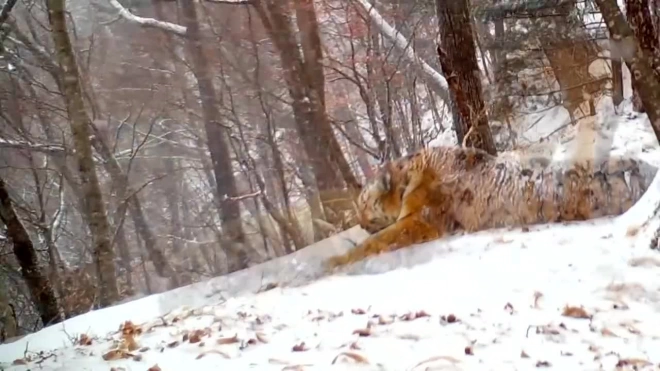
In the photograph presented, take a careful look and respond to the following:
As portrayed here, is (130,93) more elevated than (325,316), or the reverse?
(130,93)

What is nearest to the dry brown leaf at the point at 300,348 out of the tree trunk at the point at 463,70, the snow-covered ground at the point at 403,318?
the snow-covered ground at the point at 403,318

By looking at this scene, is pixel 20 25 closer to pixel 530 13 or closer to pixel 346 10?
pixel 346 10

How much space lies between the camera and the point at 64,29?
1.46 m

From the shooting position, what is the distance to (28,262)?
117 cm

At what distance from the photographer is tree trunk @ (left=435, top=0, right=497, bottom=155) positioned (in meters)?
1.78

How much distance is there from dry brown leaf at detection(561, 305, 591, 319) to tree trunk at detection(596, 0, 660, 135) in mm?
624

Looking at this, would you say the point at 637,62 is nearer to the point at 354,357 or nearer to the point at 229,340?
the point at 354,357

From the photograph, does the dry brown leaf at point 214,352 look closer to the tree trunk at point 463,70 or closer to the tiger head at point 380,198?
the tiger head at point 380,198

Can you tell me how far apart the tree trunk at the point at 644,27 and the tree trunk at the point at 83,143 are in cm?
129

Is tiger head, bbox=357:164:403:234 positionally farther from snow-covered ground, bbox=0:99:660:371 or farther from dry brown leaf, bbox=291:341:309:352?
dry brown leaf, bbox=291:341:309:352

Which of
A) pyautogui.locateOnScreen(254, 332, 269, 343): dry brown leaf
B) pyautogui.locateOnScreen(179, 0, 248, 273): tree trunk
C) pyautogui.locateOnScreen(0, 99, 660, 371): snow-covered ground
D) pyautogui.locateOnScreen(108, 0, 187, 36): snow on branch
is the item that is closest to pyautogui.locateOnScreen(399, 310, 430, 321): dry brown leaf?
pyautogui.locateOnScreen(0, 99, 660, 371): snow-covered ground

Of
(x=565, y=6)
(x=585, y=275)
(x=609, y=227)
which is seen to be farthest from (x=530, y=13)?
(x=585, y=275)

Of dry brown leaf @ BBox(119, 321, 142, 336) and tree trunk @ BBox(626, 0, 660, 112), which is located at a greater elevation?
tree trunk @ BBox(626, 0, 660, 112)

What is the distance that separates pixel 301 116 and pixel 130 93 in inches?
20.0
